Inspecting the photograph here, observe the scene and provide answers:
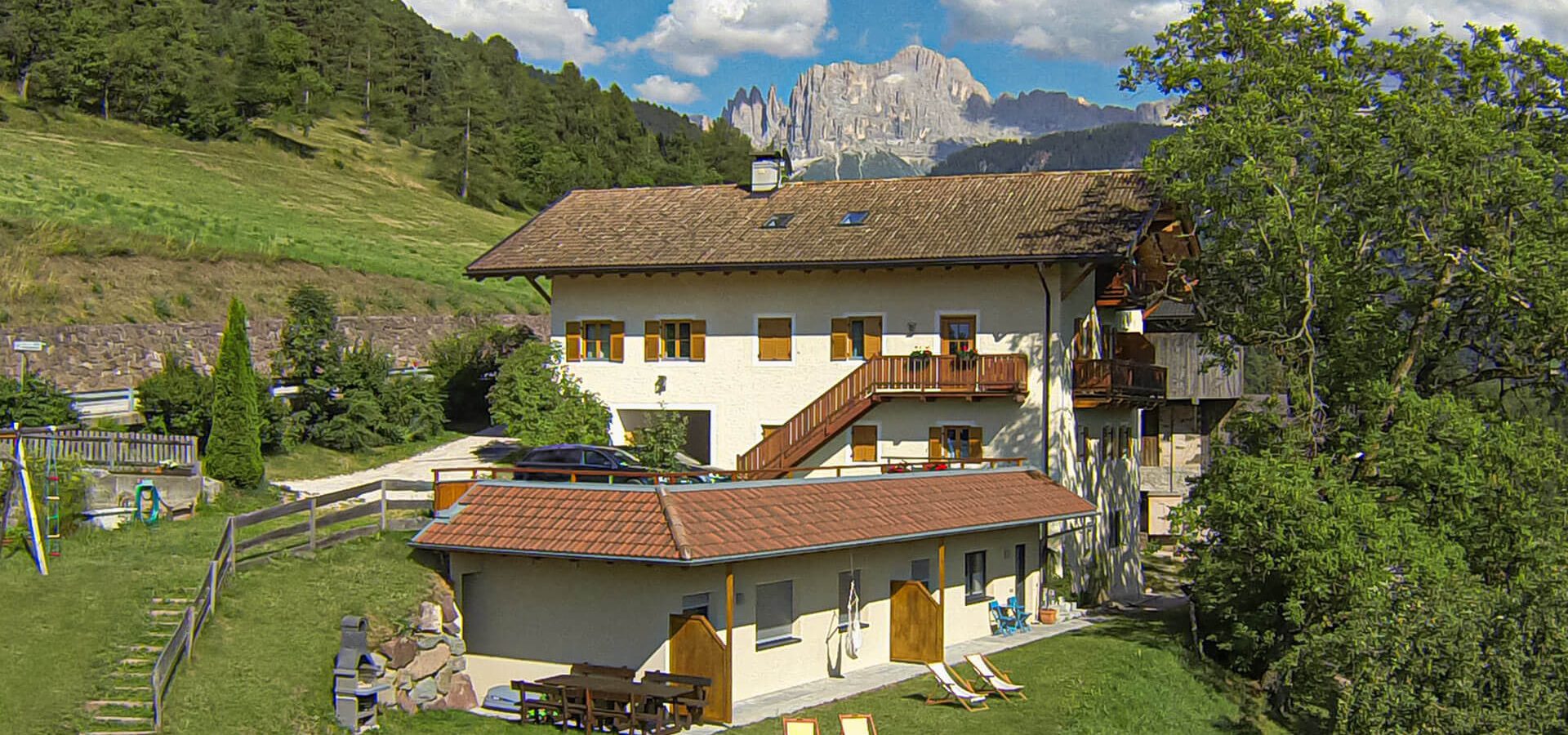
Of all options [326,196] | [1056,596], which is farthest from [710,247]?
[326,196]

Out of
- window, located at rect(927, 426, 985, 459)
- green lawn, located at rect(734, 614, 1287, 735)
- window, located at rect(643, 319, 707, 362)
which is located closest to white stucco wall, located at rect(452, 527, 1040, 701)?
green lawn, located at rect(734, 614, 1287, 735)

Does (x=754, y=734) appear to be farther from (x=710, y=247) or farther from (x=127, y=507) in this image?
(x=710, y=247)

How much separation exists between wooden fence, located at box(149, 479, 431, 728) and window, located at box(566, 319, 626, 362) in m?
9.98

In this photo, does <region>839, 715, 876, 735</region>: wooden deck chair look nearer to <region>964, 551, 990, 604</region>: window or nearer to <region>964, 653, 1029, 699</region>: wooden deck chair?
<region>964, 653, 1029, 699</region>: wooden deck chair

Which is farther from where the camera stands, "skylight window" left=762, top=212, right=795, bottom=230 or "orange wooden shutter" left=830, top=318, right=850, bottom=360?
"skylight window" left=762, top=212, right=795, bottom=230

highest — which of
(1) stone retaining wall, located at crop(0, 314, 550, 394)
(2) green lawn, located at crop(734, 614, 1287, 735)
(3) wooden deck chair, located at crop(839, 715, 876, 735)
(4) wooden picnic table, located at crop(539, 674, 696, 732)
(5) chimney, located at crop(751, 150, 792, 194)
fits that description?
(5) chimney, located at crop(751, 150, 792, 194)

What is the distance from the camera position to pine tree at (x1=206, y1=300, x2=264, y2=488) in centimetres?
2867

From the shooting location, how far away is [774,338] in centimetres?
3500

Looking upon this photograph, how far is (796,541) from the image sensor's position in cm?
2186

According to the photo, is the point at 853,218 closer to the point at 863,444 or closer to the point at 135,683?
the point at 863,444

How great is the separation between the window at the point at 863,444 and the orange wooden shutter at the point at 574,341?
7.75 m

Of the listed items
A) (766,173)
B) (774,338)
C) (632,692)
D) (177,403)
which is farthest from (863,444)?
(177,403)

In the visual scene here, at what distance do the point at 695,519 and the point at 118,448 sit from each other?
43.7 feet


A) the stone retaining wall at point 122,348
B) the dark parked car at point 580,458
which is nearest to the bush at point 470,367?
the stone retaining wall at point 122,348
